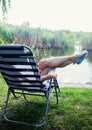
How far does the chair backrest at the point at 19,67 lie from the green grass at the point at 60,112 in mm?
337

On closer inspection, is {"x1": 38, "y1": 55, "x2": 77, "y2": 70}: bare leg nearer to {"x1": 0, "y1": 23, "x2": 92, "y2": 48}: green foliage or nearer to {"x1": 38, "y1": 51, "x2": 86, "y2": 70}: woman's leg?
{"x1": 38, "y1": 51, "x2": 86, "y2": 70}: woman's leg

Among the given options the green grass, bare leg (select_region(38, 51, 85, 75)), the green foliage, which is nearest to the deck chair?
the green grass

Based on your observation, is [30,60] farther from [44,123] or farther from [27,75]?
[44,123]

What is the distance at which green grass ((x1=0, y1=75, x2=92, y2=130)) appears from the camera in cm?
321

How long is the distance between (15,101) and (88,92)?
3.93 feet

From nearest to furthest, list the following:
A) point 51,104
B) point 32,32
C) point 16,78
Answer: point 16,78
point 51,104
point 32,32

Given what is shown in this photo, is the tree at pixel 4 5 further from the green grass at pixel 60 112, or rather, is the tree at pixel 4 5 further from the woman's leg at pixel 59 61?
the woman's leg at pixel 59 61

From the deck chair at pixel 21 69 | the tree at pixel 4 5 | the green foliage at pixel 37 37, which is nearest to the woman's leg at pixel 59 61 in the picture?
the deck chair at pixel 21 69

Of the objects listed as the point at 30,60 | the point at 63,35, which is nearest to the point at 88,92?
the point at 30,60

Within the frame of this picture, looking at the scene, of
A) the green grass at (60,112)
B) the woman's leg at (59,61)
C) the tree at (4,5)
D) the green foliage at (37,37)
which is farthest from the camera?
the green foliage at (37,37)

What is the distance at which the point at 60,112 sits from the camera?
11.8ft

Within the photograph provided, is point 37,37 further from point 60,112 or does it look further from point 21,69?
point 21,69

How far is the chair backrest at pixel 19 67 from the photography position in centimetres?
310

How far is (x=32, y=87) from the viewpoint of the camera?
340 cm
